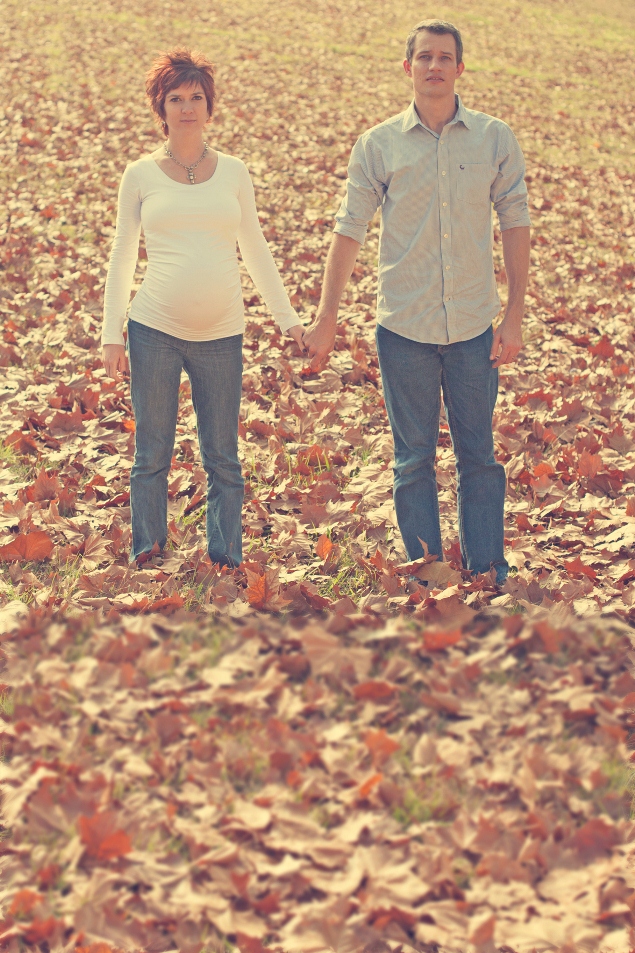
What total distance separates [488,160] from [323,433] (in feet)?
7.59

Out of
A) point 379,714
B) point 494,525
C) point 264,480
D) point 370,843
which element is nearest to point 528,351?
point 264,480

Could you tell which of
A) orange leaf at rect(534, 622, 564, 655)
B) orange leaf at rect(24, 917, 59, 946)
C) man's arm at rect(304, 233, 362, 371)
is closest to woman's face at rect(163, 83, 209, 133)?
man's arm at rect(304, 233, 362, 371)

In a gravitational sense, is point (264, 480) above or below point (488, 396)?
below

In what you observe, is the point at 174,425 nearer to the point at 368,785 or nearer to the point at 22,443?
the point at 22,443

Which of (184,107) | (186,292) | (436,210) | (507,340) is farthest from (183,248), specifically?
(507,340)

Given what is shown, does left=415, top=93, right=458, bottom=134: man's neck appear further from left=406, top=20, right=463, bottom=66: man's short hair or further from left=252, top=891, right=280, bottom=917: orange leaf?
left=252, top=891, right=280, bottom=917: orange leaf

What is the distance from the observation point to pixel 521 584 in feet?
12.9

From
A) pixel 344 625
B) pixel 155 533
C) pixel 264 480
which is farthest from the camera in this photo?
pixel 264 480

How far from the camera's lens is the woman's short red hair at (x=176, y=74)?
11.9 ft

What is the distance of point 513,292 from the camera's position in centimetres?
390

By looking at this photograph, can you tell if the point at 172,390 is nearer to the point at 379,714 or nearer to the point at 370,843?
the point at 379,714

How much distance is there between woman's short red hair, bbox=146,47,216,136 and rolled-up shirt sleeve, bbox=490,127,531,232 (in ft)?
4.00

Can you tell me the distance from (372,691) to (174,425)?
60.1 inches

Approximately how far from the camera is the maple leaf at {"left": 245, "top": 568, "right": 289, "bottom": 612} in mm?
3719
